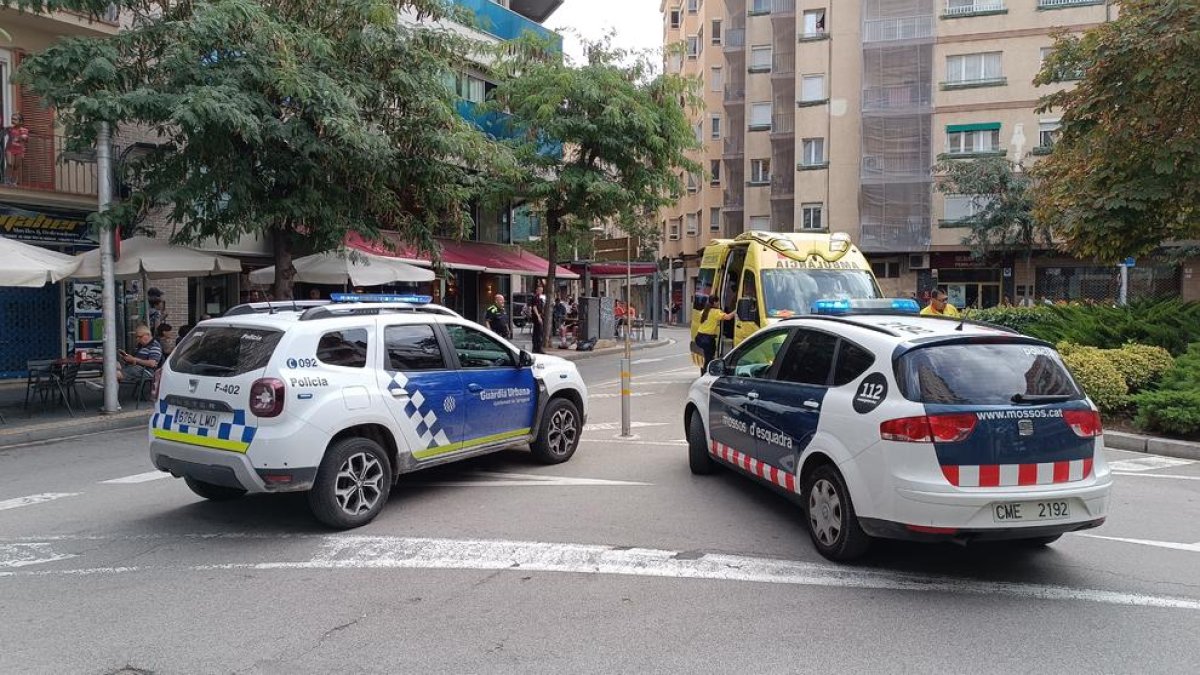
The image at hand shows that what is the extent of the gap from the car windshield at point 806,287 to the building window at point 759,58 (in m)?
35.9

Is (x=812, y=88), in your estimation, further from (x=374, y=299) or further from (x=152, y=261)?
(x=374, y=299)

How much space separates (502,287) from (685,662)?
2739cm

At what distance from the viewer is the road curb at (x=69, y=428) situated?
10602mm

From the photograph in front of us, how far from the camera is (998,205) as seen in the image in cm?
3372

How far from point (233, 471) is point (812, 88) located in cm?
3957

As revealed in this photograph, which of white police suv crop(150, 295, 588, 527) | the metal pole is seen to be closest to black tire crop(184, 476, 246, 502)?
white police suv crop(150, 295, 588, 527)

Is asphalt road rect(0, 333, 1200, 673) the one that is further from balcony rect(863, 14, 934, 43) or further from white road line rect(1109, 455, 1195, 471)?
balcony rect(863, 14, 934, 43)

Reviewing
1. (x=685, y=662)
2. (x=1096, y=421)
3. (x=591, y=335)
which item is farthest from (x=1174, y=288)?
(x=685, y=662)

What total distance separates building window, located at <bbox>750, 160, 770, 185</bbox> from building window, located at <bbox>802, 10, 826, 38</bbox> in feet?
24.5

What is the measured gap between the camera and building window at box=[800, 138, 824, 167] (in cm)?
4050

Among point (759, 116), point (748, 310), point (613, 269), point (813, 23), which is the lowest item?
point (748, 310)

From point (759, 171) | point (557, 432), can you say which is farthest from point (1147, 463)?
point (759, 171)

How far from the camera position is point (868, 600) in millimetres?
4762

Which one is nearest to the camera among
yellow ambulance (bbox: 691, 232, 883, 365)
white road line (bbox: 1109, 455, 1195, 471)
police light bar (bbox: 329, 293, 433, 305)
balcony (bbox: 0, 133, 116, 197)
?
police light bar (bbox: 329, 293, 433, 305)
